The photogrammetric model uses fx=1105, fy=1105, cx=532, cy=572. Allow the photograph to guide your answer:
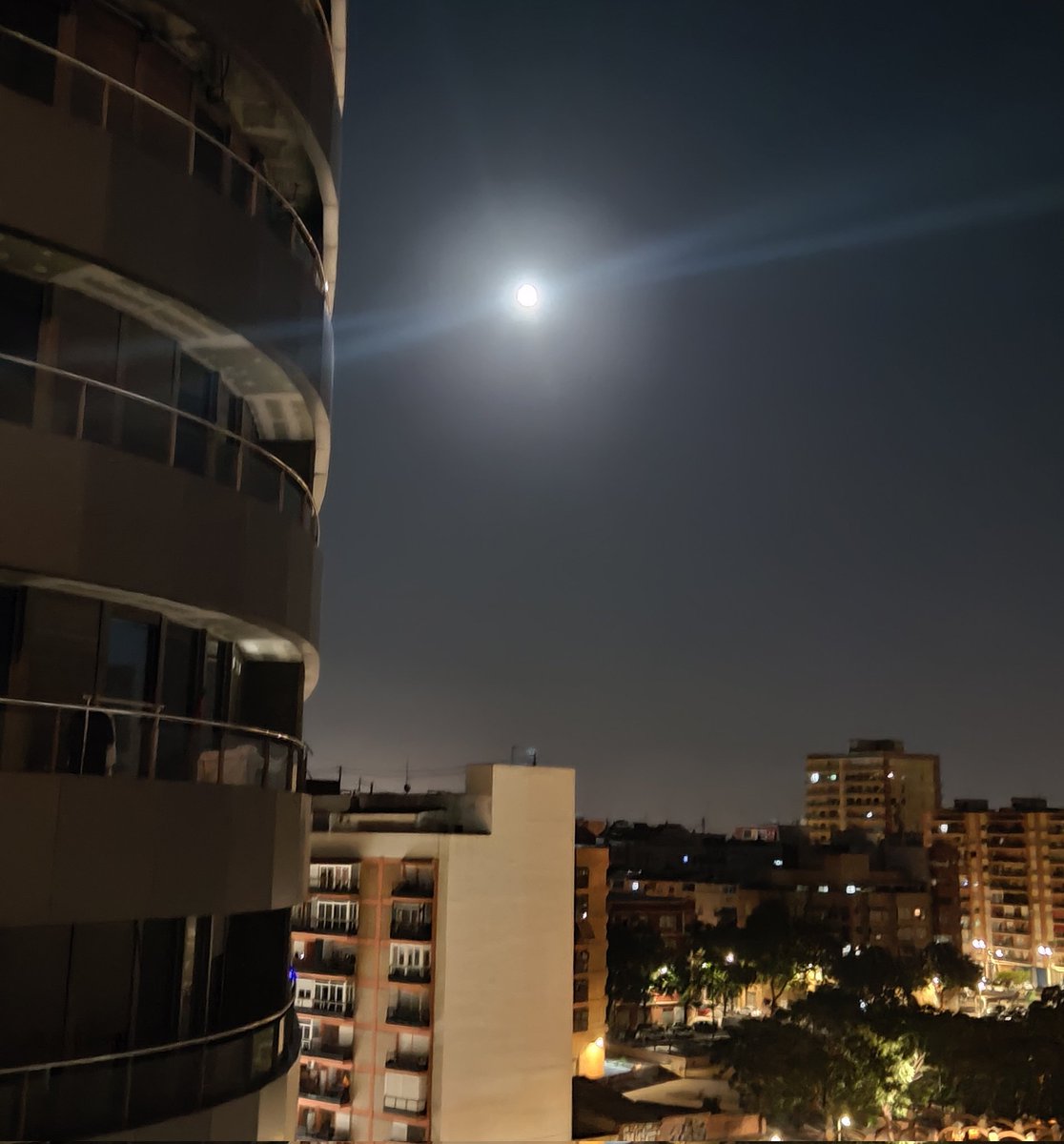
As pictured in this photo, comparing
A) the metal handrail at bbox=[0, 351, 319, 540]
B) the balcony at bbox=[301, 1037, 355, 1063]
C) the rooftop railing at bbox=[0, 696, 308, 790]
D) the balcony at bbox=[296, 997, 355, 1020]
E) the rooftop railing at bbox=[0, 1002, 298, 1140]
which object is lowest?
the balcony at bbox=[301, 1037, 355, 1063]

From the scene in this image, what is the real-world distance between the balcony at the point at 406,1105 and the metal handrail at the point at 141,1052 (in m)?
24.5

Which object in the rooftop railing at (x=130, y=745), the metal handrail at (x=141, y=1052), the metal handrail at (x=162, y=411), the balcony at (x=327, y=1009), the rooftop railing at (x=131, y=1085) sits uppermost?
the metal handrail at (x=162, y=411)

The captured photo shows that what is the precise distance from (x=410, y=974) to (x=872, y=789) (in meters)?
166

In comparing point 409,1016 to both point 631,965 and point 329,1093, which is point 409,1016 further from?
point 631,965

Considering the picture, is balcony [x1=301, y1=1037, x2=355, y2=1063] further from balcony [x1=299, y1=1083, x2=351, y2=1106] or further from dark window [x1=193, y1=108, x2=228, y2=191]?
dark window [x1=193, y1=108, x2=228, y2=191]

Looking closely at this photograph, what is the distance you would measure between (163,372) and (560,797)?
27.1 meters

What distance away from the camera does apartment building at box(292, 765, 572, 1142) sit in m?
32.7

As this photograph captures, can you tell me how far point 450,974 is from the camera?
109ft

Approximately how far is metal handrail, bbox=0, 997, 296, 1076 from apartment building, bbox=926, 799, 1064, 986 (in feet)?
363

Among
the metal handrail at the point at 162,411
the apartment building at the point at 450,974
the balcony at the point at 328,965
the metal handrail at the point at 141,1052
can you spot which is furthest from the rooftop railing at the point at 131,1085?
the balcony at the point at 328,965

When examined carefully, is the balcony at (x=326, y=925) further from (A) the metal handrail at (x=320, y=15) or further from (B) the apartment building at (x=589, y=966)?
(A) the metal handrail at (x=320, y=15)

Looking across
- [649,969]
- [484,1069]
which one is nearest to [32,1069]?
[484,1069]

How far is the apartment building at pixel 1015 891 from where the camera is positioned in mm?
112375

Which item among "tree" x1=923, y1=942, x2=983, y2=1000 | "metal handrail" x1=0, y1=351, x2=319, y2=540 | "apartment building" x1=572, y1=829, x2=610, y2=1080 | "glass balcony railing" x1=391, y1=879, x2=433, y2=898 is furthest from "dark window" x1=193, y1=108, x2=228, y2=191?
"tree" x1=923, y1=942, x2=983, y2=1000
